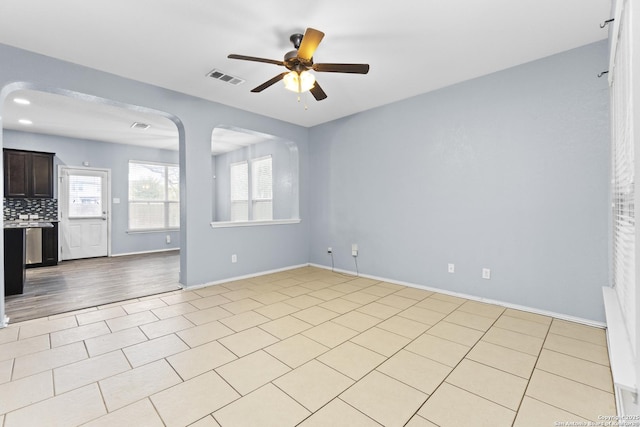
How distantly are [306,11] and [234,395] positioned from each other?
2.76 metres

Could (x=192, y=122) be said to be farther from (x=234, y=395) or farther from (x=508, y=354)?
(x=508, y=354)

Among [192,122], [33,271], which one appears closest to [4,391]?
[192,122]

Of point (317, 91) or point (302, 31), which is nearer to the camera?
point (302, 31)

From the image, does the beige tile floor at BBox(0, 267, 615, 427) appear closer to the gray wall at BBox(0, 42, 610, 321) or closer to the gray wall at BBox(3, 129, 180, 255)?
the gray wall at BBox(0, 42, 610, 321)

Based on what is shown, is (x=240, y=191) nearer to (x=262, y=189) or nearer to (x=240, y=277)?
(x=262, y=189)

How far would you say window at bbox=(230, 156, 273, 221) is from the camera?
6.65 m

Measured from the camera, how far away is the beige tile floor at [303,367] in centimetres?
160

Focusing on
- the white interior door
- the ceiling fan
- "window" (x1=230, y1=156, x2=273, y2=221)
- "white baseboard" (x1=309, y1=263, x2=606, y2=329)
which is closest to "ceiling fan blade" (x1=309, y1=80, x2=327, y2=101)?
the ceiling fan

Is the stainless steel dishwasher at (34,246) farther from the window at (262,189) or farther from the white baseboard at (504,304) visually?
the white baseboard at (504,304)

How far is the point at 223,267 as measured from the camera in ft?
14.3

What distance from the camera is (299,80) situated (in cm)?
264

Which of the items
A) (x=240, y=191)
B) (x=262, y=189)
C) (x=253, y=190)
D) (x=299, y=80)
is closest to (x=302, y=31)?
(x=299, y=80)

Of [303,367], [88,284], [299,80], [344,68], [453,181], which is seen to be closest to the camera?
[303,367]

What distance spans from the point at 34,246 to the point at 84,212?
121 centimetres
